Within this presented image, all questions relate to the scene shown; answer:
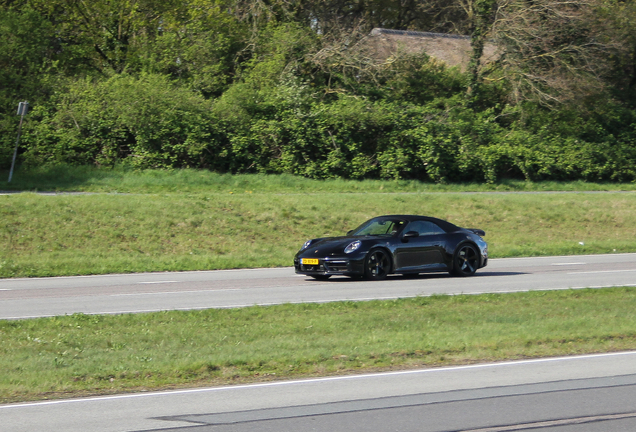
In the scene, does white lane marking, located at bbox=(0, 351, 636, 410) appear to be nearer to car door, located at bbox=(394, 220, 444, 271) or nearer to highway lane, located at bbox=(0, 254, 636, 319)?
highway lane, located at bbox=(0, 254, 636, 319)

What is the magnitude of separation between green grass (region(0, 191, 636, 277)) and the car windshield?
13.0 feet

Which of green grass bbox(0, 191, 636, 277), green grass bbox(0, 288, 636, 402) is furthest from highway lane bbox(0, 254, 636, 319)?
green grass bbox(0, 191, 636, 277)

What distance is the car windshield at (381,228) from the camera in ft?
52.3

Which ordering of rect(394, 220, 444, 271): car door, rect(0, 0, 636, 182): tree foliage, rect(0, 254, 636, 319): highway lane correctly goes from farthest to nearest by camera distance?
rect(0, 0, 636, 182): tree foliage < rect(394, 220, 444, 271): car door < rect(0, 254, 636, 319): highway lane

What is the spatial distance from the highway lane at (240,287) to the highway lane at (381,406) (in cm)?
495

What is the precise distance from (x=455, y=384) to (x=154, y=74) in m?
32.1

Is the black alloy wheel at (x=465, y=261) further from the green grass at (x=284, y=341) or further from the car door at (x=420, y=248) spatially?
the green grass at (x=284, y=341)

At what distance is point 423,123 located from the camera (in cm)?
3653

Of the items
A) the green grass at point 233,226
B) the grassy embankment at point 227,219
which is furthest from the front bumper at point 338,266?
the grassy embankment at point 227,219

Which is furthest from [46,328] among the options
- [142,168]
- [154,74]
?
[154,74]

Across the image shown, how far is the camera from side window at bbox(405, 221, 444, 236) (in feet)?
52.6

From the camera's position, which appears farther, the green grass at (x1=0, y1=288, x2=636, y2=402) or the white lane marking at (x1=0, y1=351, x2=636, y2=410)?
the green grass at (x1=0, y1=288, x2=636, y2=402)

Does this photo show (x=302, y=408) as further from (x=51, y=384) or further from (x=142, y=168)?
(x=142, y=168)

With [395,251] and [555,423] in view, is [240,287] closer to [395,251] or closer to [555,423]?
[395,251]
